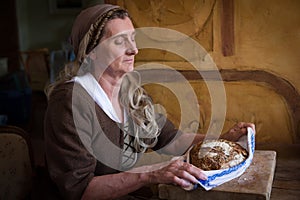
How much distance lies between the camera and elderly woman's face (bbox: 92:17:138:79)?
4.42 feet

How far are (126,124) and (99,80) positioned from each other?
0.60 ft

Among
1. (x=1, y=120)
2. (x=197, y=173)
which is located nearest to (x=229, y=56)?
(x=197, y=173)

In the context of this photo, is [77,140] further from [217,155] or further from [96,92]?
[217,155]

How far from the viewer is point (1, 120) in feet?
13.1

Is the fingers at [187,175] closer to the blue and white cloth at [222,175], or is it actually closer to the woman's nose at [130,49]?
the blue and white cloth at [222,175]

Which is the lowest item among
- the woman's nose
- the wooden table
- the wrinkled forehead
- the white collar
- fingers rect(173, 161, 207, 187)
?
the wooden table

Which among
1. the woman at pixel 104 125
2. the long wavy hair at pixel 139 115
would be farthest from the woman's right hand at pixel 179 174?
the long wavy hair at pixel 139 115

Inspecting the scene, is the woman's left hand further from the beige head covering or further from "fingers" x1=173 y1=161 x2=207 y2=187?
the beige head covering

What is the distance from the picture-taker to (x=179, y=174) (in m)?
1.10

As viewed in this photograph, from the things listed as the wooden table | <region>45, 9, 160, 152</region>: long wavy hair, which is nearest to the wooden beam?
<region>45, 9, 160, 152</region>: long wavy hair

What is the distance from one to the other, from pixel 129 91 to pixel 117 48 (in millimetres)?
234

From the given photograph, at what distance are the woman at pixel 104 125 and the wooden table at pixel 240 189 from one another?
0.12 ft

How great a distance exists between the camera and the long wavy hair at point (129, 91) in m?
1.34

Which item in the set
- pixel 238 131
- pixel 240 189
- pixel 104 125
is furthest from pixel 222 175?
pixel 104 125
